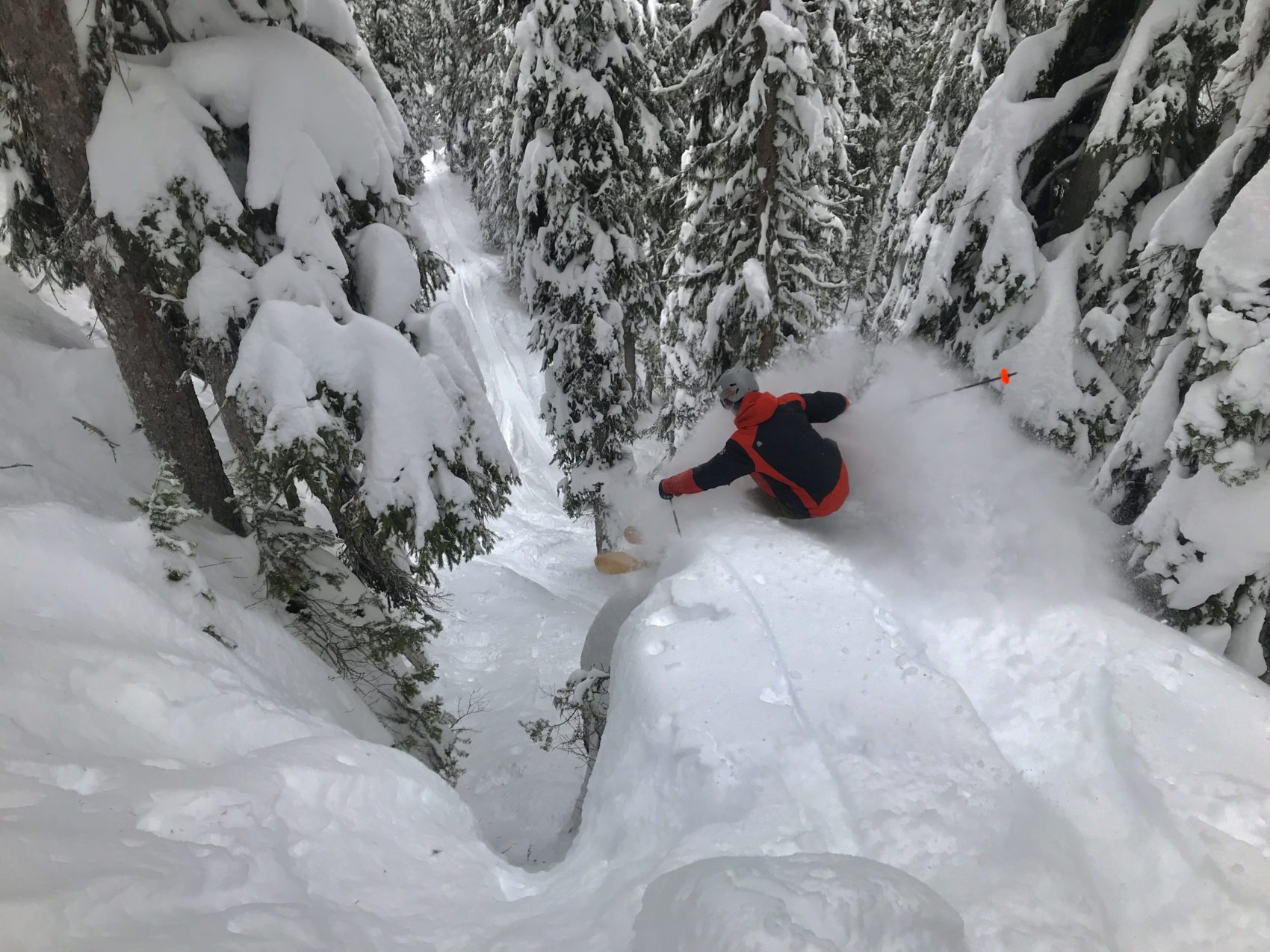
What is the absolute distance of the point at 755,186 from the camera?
29.5 feet

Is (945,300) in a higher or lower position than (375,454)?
higher

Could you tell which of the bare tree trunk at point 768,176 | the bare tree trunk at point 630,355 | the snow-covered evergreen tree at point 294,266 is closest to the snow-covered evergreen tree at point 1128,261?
the bare tree trunk at point 768,176

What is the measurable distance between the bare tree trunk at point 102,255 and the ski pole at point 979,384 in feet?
20.2

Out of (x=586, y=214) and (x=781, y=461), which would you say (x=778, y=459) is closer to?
(x=781, y=461)

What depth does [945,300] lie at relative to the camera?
5.99 metres

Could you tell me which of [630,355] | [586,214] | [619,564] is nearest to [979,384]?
[619,564]

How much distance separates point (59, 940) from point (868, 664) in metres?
3.35

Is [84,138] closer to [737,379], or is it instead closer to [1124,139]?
[737,379]

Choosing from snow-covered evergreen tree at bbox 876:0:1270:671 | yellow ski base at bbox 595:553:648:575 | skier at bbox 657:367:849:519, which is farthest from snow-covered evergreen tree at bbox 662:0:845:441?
yellow ski base at bbox 595:553:648:575

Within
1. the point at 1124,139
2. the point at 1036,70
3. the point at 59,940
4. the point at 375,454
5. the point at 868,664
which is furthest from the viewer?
the point at 1036,70

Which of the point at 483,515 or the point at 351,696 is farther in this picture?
the point at 483,515

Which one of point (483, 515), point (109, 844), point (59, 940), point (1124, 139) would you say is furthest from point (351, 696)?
point (1124, 139)

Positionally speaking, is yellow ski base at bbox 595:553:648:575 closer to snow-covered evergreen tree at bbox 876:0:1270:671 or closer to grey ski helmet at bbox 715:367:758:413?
grey ski helmet at bbox 715:367:758:413

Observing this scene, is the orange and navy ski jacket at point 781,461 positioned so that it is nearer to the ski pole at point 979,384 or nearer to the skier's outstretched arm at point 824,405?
the skier's outstretched arm at point 824,405
